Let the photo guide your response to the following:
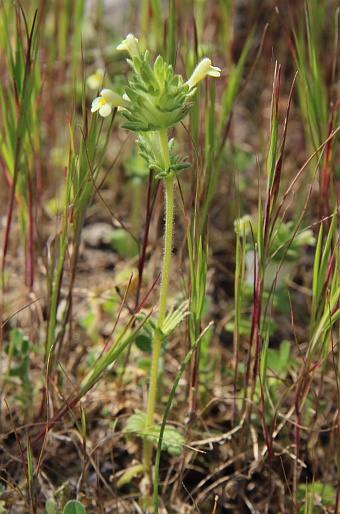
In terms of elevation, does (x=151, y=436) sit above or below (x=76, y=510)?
above

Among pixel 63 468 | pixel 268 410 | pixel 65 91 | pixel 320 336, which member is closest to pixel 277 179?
pixel 320 336

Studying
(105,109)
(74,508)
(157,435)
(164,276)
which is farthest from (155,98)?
(74,508)

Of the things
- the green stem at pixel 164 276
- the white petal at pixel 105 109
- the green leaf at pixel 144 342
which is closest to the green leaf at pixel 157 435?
→ the green stem at pixel 164 276

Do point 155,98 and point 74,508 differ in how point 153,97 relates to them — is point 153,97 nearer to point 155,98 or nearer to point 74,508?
point 155,98

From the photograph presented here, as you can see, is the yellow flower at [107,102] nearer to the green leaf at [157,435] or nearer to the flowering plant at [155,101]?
the flowering plant at [155,101]

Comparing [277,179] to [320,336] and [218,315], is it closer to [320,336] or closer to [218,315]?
[320,336]

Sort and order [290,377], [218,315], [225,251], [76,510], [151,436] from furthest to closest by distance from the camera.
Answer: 1. [225,251]
2. [218,315]
3. [290,377]
4. [151,436]
5. [76,510]

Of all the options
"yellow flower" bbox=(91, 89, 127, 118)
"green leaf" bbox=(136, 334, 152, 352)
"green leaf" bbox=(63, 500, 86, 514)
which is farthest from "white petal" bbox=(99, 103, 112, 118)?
"green leaf" bbox=(63, 500, 86, 514)
